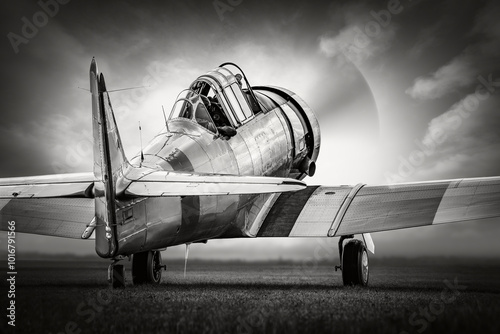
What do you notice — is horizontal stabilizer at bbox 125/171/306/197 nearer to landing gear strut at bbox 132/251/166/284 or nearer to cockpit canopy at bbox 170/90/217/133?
cockpit canopy at bbox 170/90/217/133

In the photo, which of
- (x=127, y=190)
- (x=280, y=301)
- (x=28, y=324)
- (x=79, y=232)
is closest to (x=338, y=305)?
(x=280, y=301)

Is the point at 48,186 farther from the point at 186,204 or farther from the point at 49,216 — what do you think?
the point at 49,216

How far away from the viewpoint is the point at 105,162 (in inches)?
203

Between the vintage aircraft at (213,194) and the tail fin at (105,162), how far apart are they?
11 millimetres

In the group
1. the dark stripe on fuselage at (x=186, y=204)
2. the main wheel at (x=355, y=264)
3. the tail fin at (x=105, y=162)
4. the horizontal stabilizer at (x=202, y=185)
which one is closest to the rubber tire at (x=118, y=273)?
the dark stripe on fuselage at (x=186, y=204)

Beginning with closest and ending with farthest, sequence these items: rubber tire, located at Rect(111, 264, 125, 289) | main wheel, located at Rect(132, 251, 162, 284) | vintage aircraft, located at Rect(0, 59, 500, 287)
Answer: vintage aircraft, located at Rect(0, 59, 500, 287) < rubber tire, located at Rect(111, 264, 125, 289) < main wheel, located at Rect(132, 251, 162, 284)

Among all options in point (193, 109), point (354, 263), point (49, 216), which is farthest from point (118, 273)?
point (354, 263)

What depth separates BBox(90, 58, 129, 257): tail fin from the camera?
5.03 metres

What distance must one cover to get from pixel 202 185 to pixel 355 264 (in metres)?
4.25

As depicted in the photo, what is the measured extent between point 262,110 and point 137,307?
242 inches

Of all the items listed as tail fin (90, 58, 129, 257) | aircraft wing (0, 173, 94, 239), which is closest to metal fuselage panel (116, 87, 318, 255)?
tail fin (90, 58, 129, 257)

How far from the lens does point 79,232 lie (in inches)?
316

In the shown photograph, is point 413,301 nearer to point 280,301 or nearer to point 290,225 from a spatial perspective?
point 280,301

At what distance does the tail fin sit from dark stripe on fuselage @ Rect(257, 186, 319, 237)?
411 cm
